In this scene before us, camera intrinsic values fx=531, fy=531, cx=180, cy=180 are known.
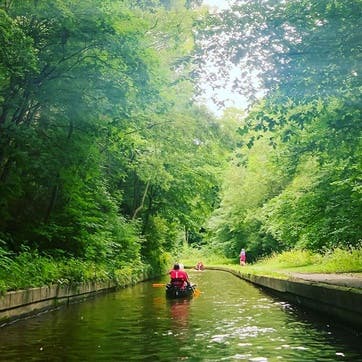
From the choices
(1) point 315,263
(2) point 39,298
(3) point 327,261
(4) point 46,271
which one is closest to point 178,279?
(4) point 46,271

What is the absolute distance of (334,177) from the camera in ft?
79.5

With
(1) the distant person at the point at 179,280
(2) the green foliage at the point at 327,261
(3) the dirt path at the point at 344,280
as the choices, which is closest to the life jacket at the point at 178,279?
(1) the distant person at the point at 179,280

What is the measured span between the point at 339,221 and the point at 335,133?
10.7m

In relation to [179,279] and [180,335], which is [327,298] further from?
[179,279]

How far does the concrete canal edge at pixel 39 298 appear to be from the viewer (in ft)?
43.7

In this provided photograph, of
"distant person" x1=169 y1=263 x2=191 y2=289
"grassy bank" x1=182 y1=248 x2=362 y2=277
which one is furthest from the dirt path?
"distant person" x1=169 y1=263 x2=191 y2=289

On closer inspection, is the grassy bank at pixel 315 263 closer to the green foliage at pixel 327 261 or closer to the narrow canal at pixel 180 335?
the green foliage at pixel 327 261

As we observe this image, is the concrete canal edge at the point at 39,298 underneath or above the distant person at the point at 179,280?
underneath

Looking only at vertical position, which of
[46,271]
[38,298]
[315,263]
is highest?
[315,263]

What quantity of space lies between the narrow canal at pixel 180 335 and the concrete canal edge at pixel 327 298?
0.31m

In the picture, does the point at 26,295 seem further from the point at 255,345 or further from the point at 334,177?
the point at 334,177

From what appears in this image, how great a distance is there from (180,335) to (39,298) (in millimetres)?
6268

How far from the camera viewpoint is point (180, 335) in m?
11.3

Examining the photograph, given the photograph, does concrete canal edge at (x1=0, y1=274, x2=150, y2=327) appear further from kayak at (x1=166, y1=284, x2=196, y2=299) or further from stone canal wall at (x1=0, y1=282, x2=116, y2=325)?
kayak at (x1=166, y1=284, x2=196, y2=299)
